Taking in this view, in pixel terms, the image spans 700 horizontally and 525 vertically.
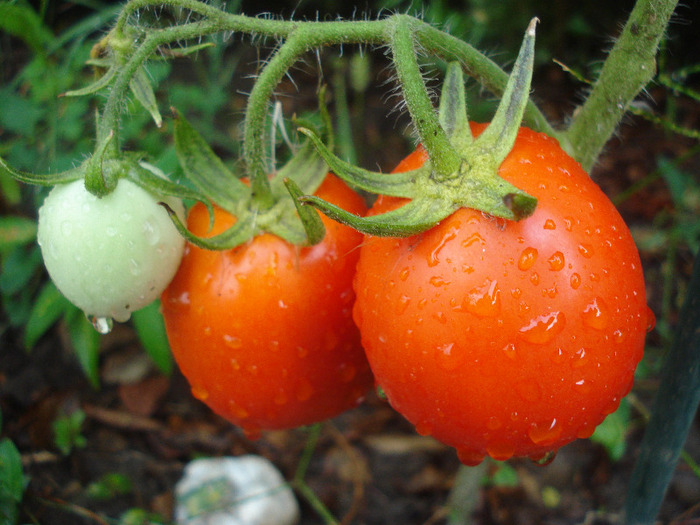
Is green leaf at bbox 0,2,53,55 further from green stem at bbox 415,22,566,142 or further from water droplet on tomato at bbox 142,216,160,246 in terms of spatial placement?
green stem at bbox 415,22,566,142

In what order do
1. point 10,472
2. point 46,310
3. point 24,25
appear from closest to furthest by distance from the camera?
point 10,472
point 24,25
point 46,310

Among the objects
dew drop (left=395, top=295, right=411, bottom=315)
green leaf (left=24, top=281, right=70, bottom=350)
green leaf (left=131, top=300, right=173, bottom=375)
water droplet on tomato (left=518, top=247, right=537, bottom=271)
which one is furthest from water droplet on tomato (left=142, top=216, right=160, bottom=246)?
green leaf (left=24, top=281, right=70, bottom=350)

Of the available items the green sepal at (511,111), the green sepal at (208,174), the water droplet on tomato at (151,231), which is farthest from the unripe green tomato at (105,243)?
the green sepal at (511,111)

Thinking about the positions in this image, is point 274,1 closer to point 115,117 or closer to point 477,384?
point 115,117

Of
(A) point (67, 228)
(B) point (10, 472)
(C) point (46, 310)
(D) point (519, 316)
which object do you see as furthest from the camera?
(C) point (46, 310)

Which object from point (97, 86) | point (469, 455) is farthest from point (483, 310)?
point (97, 86)

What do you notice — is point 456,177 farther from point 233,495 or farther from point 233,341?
point 233,495
